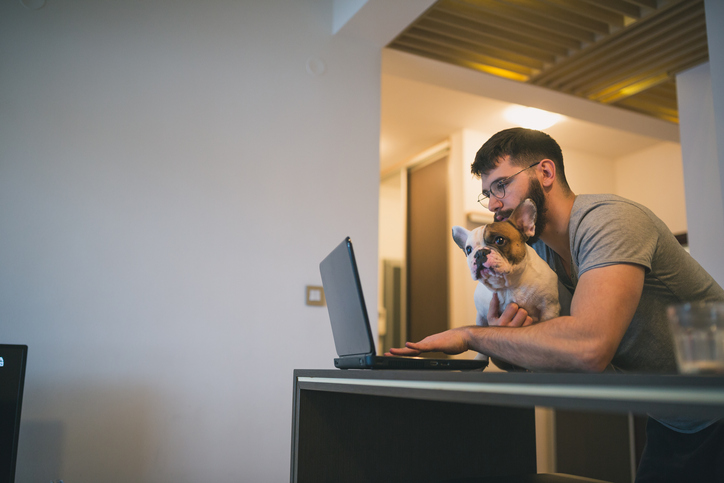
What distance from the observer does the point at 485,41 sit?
3.04m

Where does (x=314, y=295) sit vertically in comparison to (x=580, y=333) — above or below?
above

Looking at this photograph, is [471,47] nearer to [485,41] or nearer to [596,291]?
[485,41]

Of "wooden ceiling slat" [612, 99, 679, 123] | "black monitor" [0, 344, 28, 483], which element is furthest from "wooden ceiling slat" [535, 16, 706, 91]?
"black monitor" [0, 344, 28, 483]

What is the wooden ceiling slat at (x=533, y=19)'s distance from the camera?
8.91 ft

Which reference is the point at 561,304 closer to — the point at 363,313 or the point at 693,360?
the point at 363,313

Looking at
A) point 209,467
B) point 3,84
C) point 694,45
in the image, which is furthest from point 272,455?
point 694,45

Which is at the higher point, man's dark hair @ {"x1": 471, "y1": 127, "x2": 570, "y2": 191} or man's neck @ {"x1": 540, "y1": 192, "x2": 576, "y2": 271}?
man's dark hair @ {"x1": 471, "y1": 127, "x2": 570, "y2": 191}

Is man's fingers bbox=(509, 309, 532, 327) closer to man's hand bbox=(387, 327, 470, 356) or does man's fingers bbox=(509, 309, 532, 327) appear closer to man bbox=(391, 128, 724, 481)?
man bbox=(391, 128, 724, 481)

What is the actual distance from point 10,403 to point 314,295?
→ 126 cm

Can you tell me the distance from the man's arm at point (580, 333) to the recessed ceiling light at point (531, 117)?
Answer: 10.3 ft

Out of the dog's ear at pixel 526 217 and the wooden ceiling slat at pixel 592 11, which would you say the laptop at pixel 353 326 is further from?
the wooden ceiling slat at pixel 592 11

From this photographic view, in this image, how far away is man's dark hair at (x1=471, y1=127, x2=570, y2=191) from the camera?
1.35 m

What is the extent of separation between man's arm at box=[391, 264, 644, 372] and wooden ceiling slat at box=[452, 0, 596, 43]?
213 cm

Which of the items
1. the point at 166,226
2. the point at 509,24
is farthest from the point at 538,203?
the point at 509,24
